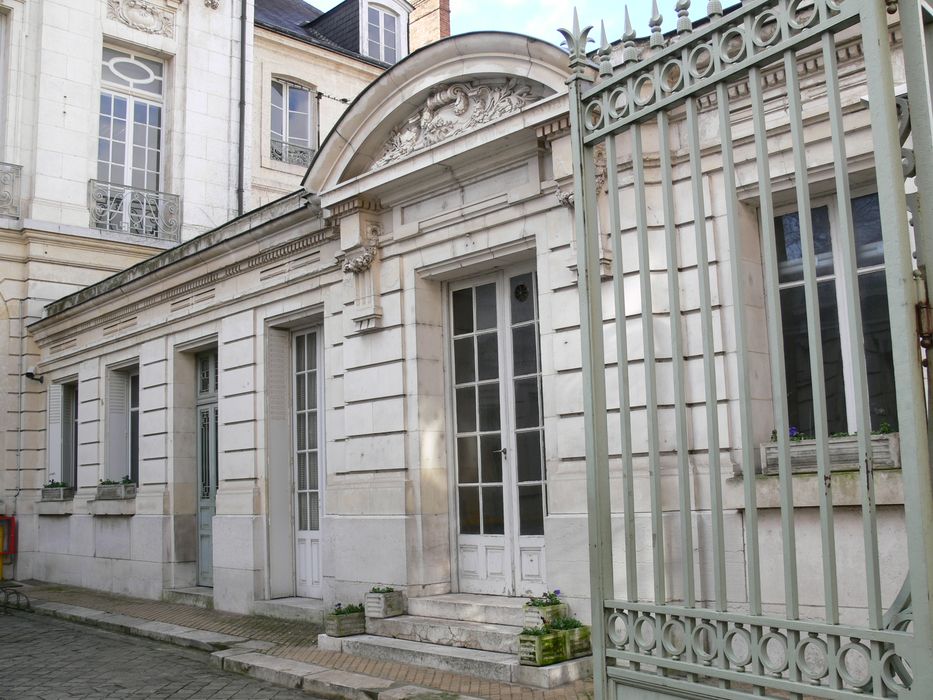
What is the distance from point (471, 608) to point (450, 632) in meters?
0.32

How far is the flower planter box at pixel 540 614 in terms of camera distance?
613cm

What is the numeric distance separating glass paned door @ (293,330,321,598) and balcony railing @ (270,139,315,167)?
942 centimetres

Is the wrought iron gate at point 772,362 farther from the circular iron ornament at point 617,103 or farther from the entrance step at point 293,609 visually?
the entrance step at point 293,609

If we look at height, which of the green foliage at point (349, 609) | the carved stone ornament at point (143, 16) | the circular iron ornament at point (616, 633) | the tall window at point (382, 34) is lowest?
the green foliage at point (349, 609)

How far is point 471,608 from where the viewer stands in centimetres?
703

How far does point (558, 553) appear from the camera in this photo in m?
6.46

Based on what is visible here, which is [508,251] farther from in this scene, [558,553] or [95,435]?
[95,435]

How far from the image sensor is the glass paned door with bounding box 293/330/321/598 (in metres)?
9.55

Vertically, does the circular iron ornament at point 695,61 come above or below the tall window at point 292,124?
below

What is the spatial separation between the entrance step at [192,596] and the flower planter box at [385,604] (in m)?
3.45

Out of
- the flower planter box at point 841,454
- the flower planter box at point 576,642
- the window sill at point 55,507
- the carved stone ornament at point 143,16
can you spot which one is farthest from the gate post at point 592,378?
the carved stone ornament at point 143,16

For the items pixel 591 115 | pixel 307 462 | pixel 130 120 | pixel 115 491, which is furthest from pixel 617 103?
pixel 130 120

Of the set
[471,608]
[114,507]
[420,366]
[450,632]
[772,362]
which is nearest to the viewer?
[772,362]

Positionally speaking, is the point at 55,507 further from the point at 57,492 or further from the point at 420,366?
the point at 420,366
